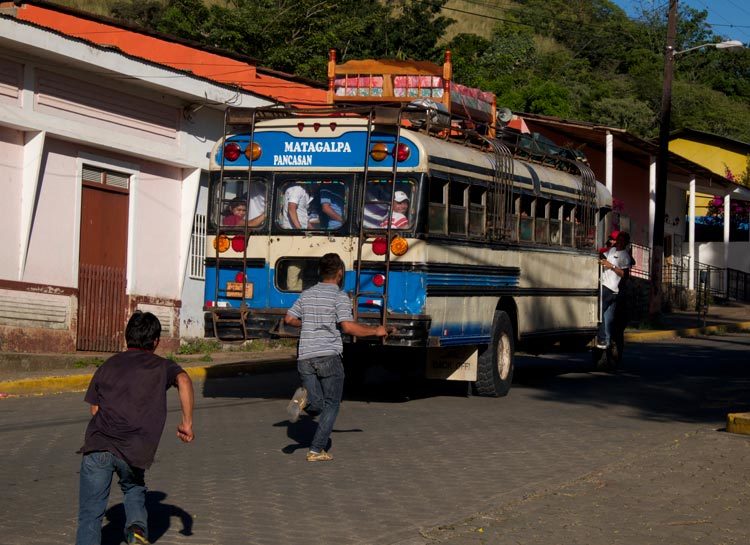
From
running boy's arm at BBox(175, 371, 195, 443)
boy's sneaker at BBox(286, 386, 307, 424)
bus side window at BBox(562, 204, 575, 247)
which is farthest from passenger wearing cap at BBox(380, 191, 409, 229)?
running boy's arm at BBox(175, 371, 195, 443)

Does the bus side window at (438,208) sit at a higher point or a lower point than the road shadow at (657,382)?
higher

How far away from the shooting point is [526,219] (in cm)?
1482

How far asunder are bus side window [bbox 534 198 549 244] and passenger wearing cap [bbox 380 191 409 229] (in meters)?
3.45

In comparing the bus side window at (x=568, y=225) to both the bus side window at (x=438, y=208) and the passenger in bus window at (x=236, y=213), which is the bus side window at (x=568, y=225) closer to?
the bus side window at (x=438, y=208)

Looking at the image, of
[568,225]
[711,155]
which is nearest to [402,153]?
[568,225]

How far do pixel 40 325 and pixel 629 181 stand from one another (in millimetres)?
27127

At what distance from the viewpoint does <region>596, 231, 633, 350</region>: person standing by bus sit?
683 inches

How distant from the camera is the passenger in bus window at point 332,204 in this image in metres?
12.4

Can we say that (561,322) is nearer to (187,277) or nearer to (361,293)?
(361,293)

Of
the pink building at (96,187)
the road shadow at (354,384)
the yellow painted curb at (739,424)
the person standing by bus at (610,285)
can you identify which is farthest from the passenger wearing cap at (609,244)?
the pink building at (96,187)

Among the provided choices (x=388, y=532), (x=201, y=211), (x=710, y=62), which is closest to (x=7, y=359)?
(x=201, y=211)

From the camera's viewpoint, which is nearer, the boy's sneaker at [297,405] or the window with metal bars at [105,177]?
the boy's sneaker at [297,405]

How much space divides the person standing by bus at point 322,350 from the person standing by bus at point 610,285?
8.74 metres

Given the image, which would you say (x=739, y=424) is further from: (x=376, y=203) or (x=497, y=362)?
(x=376, y=203)
